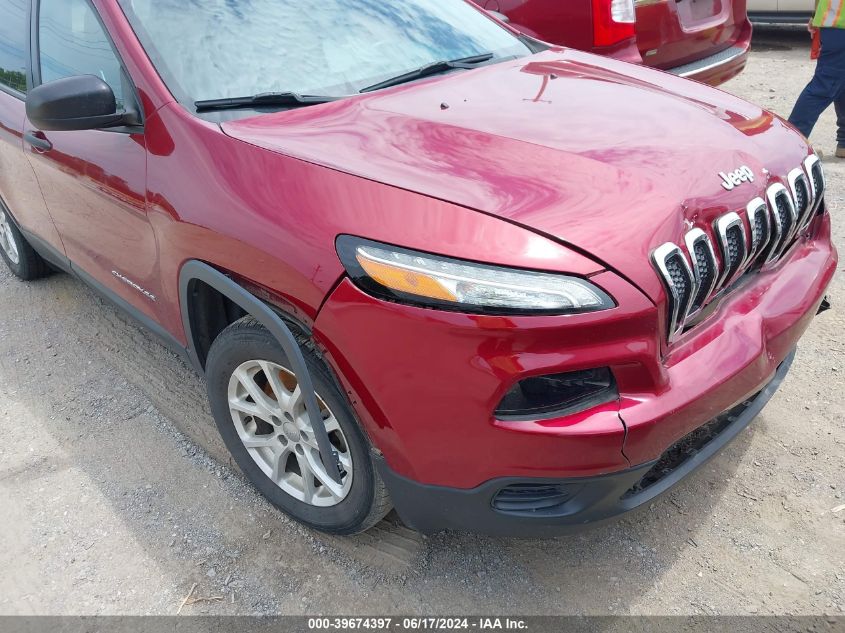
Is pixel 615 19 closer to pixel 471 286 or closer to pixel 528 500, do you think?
pixel 471 286

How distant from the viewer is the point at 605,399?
160 cm

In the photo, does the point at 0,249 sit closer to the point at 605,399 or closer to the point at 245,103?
the point at 245,103

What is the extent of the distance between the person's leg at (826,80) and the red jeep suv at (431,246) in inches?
118

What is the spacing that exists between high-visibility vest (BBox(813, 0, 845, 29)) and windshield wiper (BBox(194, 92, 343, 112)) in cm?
409

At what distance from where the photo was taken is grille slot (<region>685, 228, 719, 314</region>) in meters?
1.68

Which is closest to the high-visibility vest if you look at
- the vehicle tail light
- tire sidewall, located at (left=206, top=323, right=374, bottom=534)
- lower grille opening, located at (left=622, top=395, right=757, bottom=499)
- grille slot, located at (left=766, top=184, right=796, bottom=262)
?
the vehicle tail light

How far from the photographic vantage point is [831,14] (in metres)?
4.74

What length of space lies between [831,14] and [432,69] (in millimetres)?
3668

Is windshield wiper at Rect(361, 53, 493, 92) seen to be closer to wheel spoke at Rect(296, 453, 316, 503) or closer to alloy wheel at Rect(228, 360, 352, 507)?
alloy wheel at Rect(228, 360, 352, 507)

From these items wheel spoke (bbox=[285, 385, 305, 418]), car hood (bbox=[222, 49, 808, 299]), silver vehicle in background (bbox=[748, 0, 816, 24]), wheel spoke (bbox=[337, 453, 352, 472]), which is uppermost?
car hood (bbox=[222, 49, 808, 299])

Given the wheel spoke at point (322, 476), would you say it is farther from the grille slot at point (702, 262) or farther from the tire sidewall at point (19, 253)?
the tire sidewall at point (19, 253)

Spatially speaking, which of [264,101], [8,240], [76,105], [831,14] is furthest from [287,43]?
[831,14]

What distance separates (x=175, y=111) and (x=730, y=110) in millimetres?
1754

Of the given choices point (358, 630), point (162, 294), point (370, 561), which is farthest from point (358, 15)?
point (358, 630)
